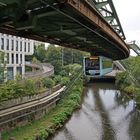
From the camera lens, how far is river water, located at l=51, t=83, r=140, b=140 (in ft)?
90.1

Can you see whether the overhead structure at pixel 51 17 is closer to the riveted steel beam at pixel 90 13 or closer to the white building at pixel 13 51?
the riveted steel beam at pixel 90 13

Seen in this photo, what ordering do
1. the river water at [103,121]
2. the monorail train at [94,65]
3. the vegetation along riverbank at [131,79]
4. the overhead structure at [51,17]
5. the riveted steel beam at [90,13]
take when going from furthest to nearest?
the monorail train at [94,65], the vegetation along riverbank at [131,79], the river water at [103,121], the riveted steel beam at [90,13], the overhead structure at [51,17]

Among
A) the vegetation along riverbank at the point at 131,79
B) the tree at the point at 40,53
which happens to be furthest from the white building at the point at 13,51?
the tree at the point at 40,53

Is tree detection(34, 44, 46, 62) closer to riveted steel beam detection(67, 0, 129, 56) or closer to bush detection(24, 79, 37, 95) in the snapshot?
bush detection(24, 79, 37, 95)

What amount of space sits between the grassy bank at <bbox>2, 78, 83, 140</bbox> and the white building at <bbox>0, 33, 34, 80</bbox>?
77.0 ft

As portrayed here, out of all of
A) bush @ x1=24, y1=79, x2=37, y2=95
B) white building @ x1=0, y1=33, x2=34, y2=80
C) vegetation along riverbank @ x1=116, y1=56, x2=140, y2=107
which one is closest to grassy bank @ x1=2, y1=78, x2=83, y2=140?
bush @ x1=24, y1=79, x2=37, y2=95

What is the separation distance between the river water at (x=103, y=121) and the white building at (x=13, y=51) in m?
18.9

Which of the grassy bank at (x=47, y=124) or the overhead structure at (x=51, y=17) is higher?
the overhead structure at (x=51, y=17)

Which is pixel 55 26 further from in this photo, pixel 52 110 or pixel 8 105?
pixel 52 110

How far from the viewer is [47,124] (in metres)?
28.0

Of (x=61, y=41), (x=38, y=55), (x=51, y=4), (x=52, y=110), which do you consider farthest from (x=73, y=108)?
(x=38, y=55)

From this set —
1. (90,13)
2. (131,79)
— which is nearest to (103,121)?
(90,13)

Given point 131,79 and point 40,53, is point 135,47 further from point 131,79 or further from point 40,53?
point 40,53

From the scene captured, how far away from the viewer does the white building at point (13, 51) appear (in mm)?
60875
